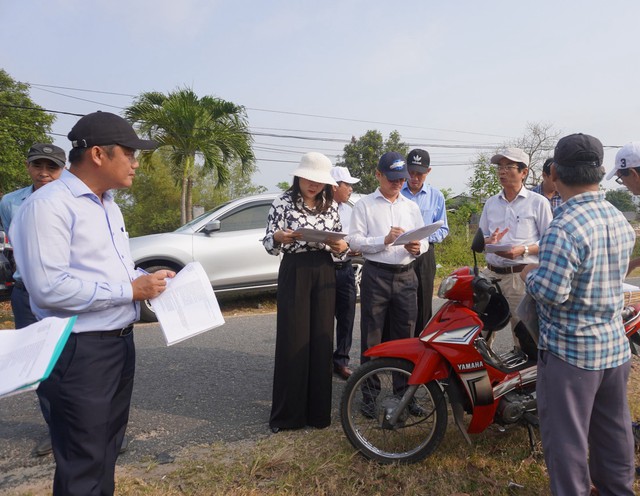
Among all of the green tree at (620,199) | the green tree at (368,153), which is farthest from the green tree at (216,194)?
the green tree at (620,199)

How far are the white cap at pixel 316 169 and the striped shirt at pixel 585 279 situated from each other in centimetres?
165

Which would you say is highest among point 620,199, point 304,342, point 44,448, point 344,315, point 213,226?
point 213,226

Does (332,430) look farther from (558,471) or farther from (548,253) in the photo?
(548,253)

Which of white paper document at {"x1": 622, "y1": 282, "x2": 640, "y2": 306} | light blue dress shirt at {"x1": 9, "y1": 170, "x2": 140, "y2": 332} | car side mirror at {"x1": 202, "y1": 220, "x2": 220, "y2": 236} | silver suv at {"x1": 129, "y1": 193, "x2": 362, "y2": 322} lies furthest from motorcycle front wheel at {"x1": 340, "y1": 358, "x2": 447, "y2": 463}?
car side mirror at {"x1": 202, "y1": 220, "x2": 220, "y2": 236}

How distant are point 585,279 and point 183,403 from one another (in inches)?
124

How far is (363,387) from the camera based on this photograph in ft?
10.3

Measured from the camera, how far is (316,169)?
3.42 metres

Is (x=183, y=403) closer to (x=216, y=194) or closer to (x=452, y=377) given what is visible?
(x=452, y=377)

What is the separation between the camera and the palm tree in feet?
46.1

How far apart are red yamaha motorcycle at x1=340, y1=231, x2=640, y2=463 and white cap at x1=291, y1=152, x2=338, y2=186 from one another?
107 centimetres

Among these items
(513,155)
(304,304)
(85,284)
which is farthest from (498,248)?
(85,284)

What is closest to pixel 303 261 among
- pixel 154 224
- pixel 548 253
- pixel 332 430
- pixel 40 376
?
pixel 332 430

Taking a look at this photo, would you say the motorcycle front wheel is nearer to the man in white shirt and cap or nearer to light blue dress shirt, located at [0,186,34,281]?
the man in white shirt and cap

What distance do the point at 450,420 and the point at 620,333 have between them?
171cm
